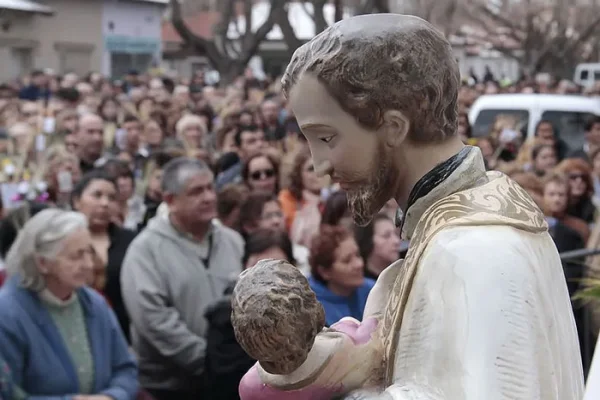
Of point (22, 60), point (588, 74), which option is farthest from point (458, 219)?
point (588, 74)

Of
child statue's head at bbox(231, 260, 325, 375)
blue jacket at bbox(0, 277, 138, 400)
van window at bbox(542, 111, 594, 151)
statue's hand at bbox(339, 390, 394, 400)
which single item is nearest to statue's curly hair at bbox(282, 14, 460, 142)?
child statue's head at bbox(231, 260, 325, 375)

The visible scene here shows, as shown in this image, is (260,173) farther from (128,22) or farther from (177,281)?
(128,22)

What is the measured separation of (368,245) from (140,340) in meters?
1.26

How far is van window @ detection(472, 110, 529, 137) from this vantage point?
42.8ft

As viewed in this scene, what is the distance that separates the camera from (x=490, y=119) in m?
13.3

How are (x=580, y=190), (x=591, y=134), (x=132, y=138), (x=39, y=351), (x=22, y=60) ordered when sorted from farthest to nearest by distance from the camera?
(x=22, y=60)
(x=591, y=134)
(x=132, y=138)
(x=580, y=190)
(x=39, y=351)

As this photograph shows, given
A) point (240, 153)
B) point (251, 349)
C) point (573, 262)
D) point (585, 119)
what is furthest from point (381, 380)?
point (585, 119)

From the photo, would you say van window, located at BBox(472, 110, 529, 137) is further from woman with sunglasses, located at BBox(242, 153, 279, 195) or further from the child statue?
the child statue

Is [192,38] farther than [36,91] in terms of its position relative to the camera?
Yes

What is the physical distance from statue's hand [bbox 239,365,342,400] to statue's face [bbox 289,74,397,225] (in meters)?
0.33

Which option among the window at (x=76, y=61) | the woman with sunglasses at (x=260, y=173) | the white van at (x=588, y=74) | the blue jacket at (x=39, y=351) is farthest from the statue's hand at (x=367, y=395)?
the white van at (x=588, y=74)

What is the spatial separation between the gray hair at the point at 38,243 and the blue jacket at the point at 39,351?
55 millimetres

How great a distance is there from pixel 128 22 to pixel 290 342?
33887 millimetres

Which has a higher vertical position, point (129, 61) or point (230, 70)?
point (129, 61)
